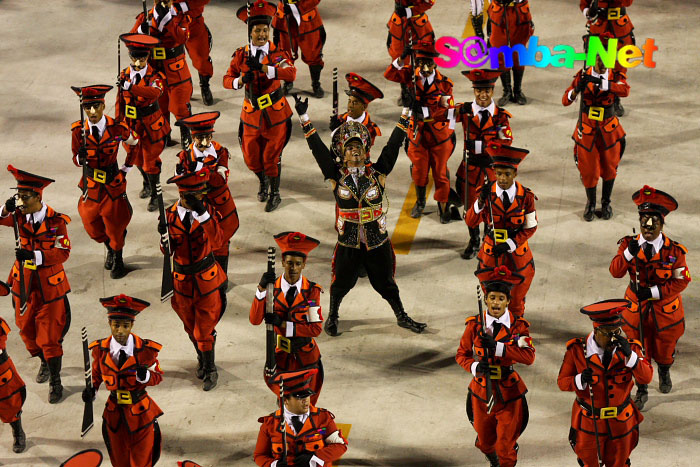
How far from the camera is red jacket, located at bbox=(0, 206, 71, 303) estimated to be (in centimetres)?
1191

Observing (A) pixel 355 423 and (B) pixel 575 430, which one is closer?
(B) pixel 575 430

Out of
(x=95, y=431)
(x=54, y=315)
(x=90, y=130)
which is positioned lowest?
(x=95, y=431)

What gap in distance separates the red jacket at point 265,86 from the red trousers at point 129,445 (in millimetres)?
4679

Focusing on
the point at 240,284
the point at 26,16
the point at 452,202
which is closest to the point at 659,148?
the point at 452,202

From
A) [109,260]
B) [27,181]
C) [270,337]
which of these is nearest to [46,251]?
[27,181]

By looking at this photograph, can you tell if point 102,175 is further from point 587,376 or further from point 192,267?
point 587,376

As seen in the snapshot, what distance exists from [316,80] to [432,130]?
309cm

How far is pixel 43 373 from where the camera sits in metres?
12.5

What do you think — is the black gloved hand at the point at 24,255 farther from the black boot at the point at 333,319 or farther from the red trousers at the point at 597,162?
the red trousers at the point at 597,162

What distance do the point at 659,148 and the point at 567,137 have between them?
108 centimetres

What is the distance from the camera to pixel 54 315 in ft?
39.7

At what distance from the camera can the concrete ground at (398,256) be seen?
11.8m

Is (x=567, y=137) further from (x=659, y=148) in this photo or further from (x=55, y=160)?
(x=55, y=160)

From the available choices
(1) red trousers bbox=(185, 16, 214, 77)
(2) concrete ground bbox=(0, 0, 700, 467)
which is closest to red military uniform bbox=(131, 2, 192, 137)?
(1) red trousers bbox=(185, 16, 214, 77)
